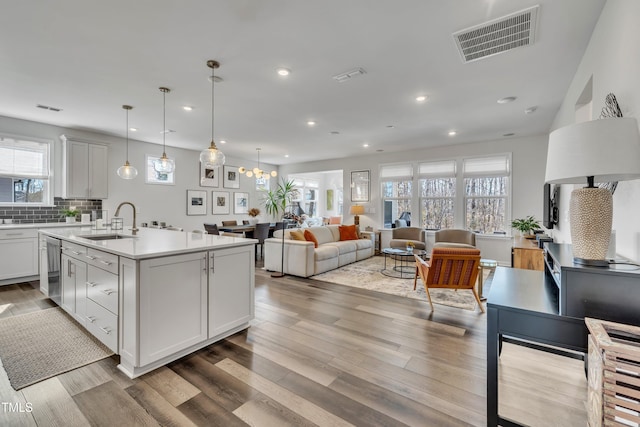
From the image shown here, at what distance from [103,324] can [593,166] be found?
140 inches

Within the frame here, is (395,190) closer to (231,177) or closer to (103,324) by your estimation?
(231,177)

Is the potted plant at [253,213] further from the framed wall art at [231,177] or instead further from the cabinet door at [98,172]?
the cabinet door at [98,172]

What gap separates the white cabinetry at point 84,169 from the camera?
525 centimetres

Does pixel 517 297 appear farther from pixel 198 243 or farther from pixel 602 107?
pixel 198 243

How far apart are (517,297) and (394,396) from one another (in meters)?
1.04

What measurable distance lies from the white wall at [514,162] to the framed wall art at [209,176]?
4256mm

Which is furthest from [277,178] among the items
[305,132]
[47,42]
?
[47,42]

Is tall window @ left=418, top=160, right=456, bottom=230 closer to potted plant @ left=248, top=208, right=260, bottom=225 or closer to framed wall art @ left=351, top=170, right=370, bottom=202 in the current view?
framed wall art @ left=351, top=170, right=370, bottom=202

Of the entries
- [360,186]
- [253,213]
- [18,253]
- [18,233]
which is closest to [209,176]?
[253,213]

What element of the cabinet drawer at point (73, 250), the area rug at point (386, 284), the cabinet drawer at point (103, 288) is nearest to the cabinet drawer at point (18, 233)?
the cabinet drawer at point (73, 250)

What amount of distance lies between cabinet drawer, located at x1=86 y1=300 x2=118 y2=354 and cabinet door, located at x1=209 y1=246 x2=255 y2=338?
74 centimetres

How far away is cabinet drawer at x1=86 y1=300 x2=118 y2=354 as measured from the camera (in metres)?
2.33

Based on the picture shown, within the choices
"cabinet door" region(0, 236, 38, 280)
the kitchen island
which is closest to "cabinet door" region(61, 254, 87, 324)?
the kitchen island

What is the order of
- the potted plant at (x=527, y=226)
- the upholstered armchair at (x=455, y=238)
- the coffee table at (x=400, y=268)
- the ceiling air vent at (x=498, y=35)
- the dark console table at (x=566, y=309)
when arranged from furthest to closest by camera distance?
1. the upholstered armchair at (x=455, y=238)
2. the potted plant at (x=527, y=226)
3. the coffee table at (x=400, y=268)
4. the ceiling air vent at (x=498, y=35)
5. the dark console table at (x=566, y=309)
